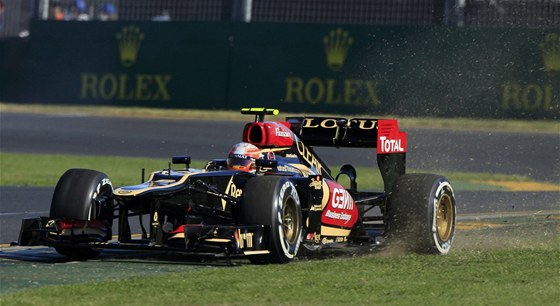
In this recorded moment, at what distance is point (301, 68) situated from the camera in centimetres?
3019

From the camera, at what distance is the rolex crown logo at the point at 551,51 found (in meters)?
22.2

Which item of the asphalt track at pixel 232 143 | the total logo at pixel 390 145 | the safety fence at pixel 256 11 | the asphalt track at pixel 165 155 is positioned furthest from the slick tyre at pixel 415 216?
the safety fence at pixel 256 11

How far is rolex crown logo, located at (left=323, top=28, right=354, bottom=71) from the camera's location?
1172 inches

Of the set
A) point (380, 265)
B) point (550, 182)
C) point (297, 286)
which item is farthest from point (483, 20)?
point (297, 286)

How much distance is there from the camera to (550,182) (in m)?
20.6

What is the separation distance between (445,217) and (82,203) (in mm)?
3432

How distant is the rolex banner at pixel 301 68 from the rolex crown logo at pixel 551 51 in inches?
1.3

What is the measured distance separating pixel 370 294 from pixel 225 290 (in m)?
0.98

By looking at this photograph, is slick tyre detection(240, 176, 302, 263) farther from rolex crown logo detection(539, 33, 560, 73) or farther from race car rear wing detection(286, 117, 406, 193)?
rolex crown logo detection(539, 33, 560, 73)

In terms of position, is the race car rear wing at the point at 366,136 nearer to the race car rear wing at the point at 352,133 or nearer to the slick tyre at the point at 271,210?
the race car rear wing at the point at 352,133

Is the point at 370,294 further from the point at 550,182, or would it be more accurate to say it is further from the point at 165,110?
the point at 165,110

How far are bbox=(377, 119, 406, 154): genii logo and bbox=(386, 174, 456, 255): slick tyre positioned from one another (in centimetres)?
57

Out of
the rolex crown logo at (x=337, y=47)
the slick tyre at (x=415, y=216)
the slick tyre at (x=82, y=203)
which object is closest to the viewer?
the slick tyre at (x=82, y=203)

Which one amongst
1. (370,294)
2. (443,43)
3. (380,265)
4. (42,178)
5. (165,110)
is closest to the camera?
(370,294)
